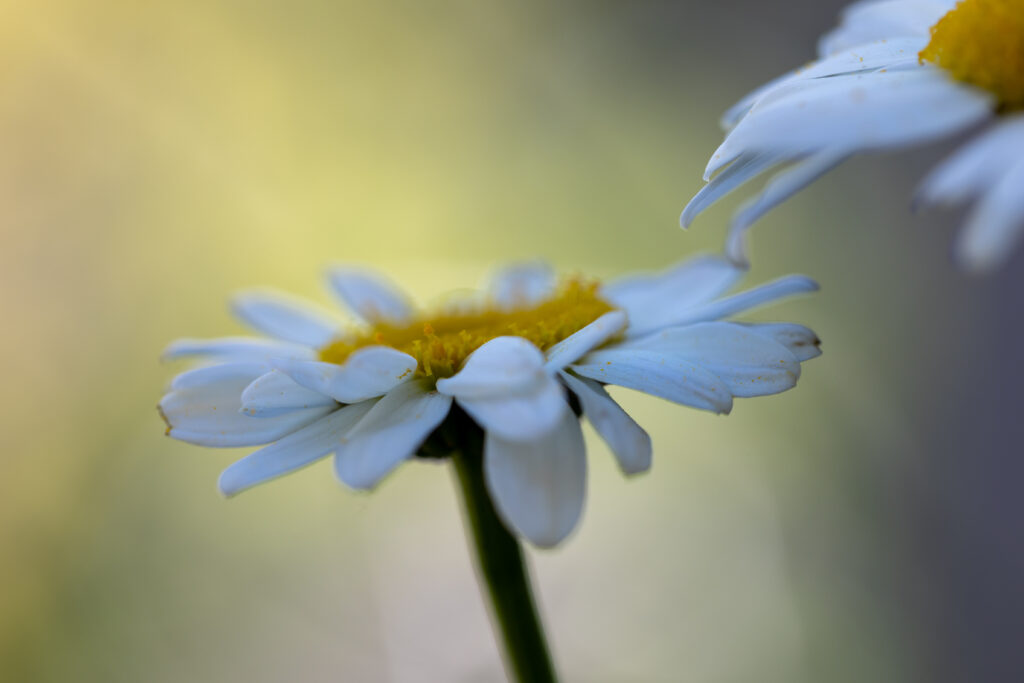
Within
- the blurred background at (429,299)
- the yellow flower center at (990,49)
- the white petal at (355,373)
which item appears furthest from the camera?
the blurred background at (429,299)

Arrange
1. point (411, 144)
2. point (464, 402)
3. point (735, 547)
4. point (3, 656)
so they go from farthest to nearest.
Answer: point (411, 144) < point (735, 547) < point (3, 656) < point (464, 402)

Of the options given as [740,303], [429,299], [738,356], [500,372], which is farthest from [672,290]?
[429,299]

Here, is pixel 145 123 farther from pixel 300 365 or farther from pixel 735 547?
pixel 300 365

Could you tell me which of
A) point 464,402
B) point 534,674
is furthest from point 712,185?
point 534,674

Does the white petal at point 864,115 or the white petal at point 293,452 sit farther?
the white petal at point 293,452

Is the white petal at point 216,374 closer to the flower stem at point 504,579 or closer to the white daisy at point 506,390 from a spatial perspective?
the white daisy at point 506,390

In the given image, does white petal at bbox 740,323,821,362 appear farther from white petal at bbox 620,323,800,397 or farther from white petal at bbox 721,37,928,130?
white petal at bbox 721,37,928,130

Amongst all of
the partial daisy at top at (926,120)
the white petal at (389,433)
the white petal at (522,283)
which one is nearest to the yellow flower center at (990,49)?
the partial daisy at top at (926,120)

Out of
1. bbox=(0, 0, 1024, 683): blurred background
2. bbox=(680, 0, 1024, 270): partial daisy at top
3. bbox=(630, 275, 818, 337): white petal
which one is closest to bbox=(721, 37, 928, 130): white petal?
bbox=(680, 0, 1024, 270): partial daisy at top
